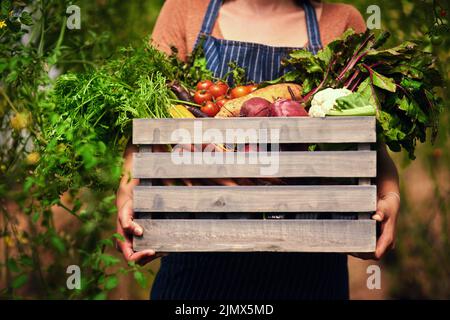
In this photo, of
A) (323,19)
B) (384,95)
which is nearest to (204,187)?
(384,95)

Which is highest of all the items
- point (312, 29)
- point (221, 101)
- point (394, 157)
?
point (312, 29)

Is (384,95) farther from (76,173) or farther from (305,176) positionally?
(76,173)

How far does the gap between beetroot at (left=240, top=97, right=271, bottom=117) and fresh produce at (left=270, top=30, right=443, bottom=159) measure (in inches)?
5.3

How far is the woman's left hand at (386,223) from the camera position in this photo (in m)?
2.09

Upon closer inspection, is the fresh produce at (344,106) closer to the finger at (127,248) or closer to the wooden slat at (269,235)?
the wooden slat at (269,235)

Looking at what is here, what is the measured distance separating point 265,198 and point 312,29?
0.91 meters

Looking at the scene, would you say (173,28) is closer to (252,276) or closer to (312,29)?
(312,29)

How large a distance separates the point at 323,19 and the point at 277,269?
96cm

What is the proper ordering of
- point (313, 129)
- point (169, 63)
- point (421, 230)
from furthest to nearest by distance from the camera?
1. point (421, 230)
2. point (169, 63)
3. point (313, 129)

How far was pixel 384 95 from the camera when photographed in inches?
82.4

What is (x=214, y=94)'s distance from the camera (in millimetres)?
2270

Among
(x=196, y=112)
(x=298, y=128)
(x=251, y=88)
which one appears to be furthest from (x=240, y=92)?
(x=298, y=128)

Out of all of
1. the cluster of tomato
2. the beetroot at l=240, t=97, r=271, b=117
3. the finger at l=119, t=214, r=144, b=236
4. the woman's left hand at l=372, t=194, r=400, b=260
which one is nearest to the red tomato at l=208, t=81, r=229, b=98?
the cluster of tomato
